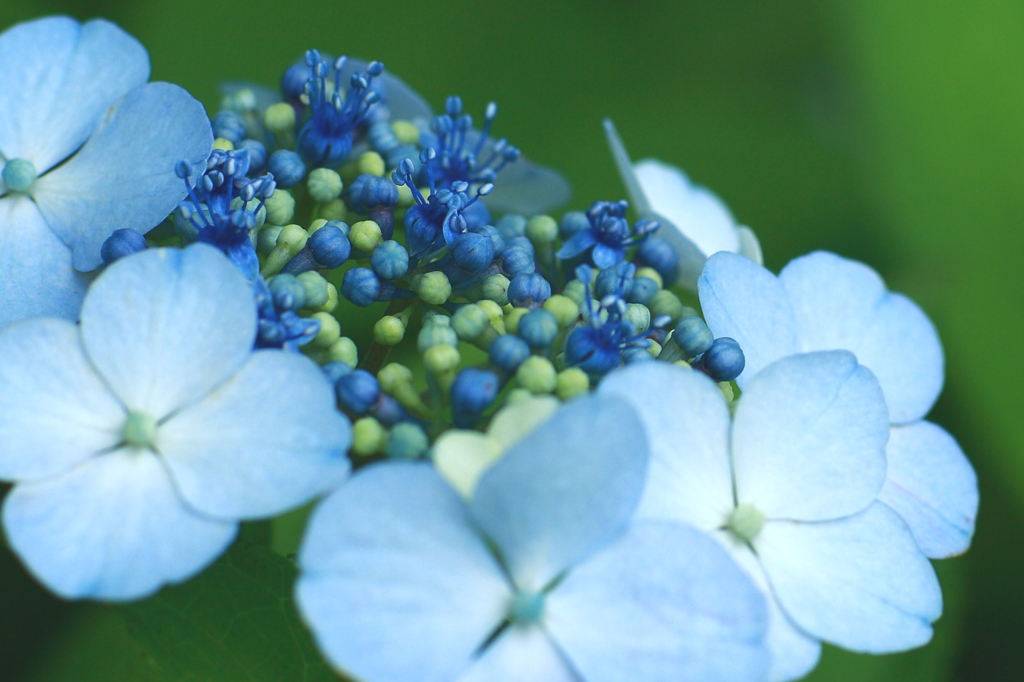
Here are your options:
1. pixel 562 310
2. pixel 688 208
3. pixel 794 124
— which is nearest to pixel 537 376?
pixel 562 310

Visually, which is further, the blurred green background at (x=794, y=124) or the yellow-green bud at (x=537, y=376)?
the blurred green background at (x=794, y=124)

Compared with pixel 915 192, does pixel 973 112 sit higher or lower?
higher

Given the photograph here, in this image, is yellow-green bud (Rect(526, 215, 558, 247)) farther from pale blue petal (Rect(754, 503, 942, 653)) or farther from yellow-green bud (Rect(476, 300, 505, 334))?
pale blue petal (Rect(754, 503, 942, 653))

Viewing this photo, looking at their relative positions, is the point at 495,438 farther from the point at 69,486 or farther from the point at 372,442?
the point at 69,486

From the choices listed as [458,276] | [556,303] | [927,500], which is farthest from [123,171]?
[927,500]

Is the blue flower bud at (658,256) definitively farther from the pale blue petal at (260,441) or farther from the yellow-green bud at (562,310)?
the pale blue petal at (260,441)

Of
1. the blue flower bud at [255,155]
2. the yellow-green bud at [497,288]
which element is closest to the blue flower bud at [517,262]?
the yellow-green bud at [497,288]
